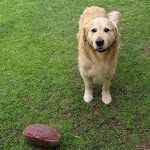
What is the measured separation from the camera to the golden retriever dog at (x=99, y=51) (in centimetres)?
270

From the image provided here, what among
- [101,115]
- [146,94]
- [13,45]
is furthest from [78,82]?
[13,45]

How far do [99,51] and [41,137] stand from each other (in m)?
1.49

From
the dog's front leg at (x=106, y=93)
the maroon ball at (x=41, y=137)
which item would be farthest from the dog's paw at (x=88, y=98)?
the maroon ball at (x=41, y=137)

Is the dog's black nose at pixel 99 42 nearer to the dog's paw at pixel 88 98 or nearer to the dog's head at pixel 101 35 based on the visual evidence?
the dog's head at pixel 101 35

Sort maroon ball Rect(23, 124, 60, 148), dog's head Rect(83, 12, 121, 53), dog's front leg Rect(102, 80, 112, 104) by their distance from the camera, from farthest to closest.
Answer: dog's front leg Rect(102, 80, 112, 104)
dog's head Rect(83, 12, 121, 53)
maroon ball Rect(23, 124, 60, 148)

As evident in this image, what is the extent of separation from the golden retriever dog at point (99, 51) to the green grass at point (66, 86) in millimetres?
379

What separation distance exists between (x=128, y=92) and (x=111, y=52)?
1.02 m

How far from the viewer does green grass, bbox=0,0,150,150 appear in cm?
287

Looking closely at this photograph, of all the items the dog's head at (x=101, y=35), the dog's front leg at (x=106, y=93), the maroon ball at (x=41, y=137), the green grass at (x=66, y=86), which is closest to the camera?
the maroon ball at (x=41, y=137)

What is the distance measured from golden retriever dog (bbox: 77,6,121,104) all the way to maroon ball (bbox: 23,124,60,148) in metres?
1.04

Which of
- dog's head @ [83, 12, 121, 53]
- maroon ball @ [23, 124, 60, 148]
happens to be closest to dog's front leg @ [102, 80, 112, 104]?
dog's head @ [83, 12, 121, 53]

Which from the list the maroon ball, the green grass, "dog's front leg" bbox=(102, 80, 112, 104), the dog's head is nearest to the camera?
the maroon ball

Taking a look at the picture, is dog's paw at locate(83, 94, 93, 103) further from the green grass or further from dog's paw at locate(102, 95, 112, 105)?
dog's paw at locate(102, 95, 112, 105)

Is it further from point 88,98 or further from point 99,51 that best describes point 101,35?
point 88,98
